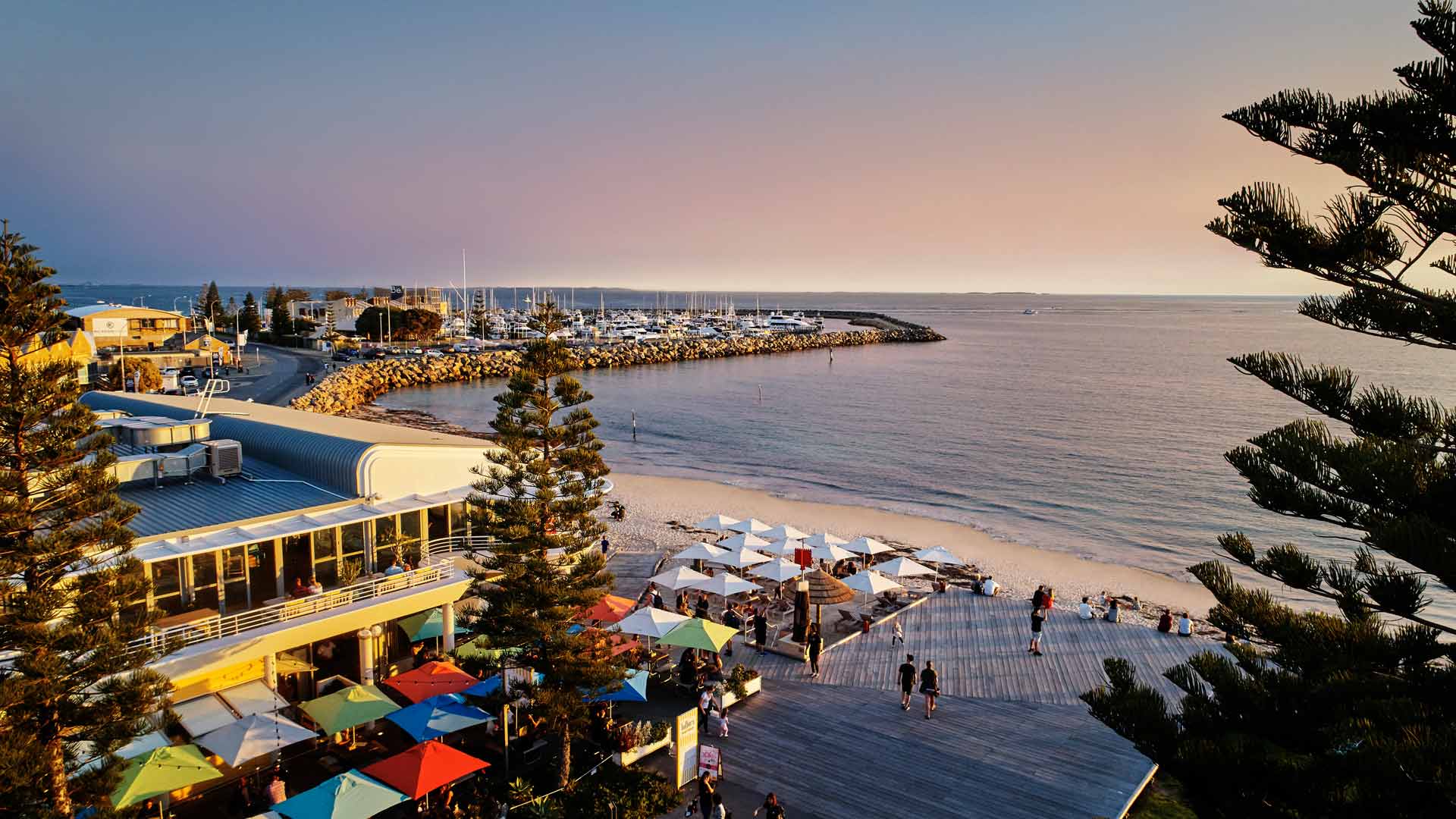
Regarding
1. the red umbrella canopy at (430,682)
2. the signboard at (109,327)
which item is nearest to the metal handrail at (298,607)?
the red umbrella canopy at (430,682)

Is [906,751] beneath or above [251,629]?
beneath

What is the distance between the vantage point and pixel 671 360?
104062 mm

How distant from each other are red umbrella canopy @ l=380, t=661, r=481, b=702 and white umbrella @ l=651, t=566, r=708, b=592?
617cm

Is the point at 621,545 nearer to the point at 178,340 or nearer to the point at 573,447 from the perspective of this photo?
the point at 573,447

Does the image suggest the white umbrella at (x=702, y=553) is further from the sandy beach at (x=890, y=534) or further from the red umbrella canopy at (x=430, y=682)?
the red umbrella canopy at (x=430, y=682)

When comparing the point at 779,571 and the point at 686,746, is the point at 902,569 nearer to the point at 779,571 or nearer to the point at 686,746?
the point at 779,571

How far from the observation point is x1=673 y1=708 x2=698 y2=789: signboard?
11836 millimetres

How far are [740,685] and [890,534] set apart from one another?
1806 centimetres

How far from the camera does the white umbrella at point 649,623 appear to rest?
15453mm

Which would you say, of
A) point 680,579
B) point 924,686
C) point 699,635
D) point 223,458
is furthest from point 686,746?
point 223,458

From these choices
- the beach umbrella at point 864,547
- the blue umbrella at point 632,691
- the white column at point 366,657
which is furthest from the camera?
the beach umbrella at point 864,547

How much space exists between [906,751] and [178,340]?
63.8 metres

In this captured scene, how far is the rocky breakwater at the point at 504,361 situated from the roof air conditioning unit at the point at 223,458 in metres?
26.6

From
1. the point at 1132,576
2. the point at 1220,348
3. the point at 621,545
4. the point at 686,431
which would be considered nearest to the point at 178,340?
the point at 686,431
